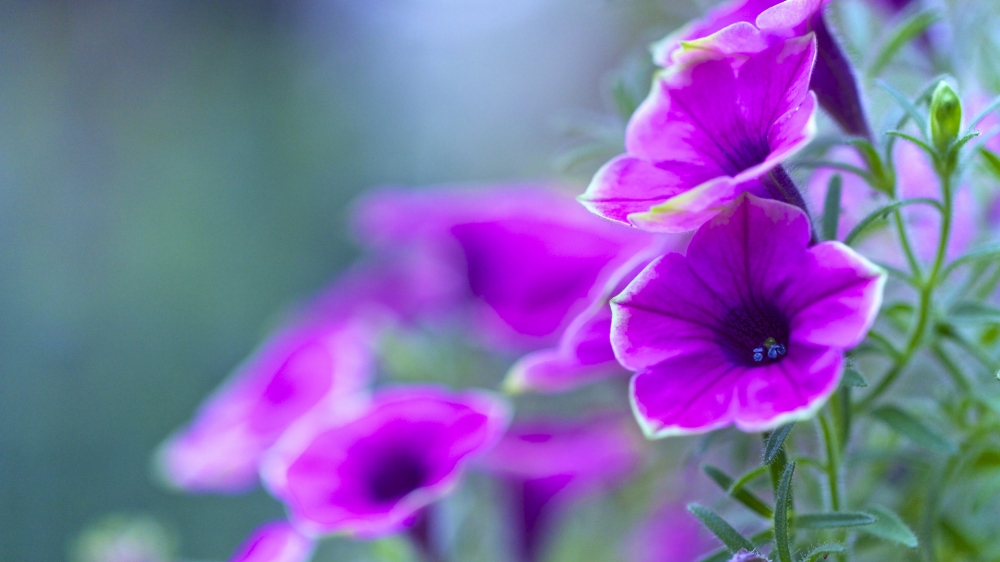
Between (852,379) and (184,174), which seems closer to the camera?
(852,379)

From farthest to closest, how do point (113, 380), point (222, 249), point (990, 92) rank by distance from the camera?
1. point (222, 249)
2. point (113, 380)
3. point (990, 92)

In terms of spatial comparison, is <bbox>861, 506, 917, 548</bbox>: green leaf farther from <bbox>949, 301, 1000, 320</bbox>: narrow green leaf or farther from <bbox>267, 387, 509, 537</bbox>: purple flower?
<bbox>267, 387, 509, 537</bbox>: purple flower

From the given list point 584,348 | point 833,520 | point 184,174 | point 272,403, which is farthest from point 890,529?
point 184,174

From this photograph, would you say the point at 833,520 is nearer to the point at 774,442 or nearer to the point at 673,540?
the point at 774,442

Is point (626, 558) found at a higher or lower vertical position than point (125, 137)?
lower

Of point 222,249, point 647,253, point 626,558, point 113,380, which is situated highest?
point 222,249

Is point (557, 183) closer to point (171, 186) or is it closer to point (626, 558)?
point (626, 558)

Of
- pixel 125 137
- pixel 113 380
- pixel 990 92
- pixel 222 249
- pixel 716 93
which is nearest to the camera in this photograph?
pixel 716 93

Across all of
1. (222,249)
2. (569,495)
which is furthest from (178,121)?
(569,495)
